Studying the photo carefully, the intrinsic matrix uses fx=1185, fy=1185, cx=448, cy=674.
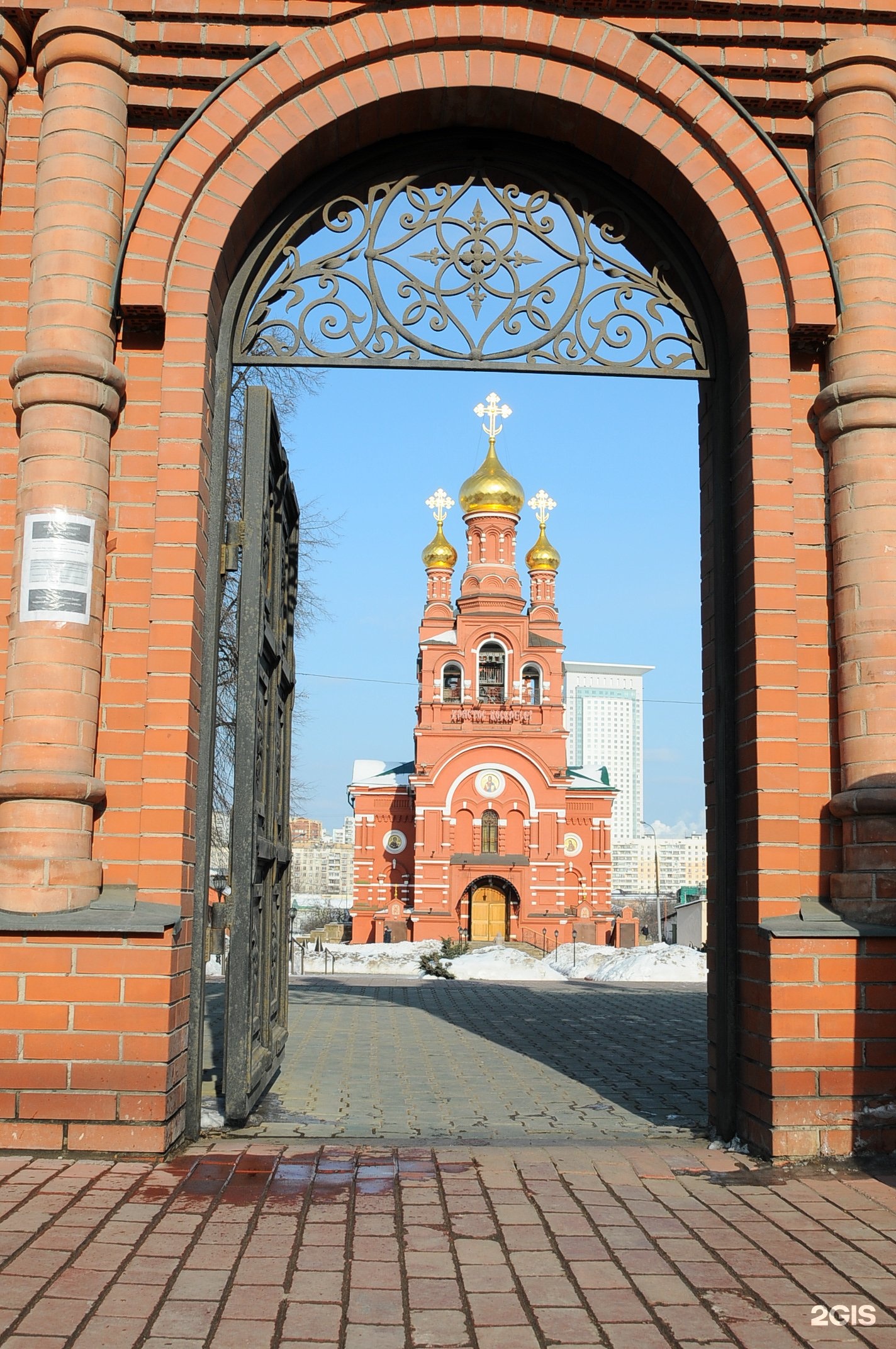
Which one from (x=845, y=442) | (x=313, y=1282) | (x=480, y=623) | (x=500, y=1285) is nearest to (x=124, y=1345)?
(x=313, y=1282)

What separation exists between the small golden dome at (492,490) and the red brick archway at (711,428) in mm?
41130

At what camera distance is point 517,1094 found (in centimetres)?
652

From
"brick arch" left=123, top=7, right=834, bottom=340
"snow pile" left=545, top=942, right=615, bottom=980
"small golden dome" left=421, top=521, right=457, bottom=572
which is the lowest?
"snow pile" left=545, top=942, right=615, bottom=980

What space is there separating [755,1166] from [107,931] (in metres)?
2.64

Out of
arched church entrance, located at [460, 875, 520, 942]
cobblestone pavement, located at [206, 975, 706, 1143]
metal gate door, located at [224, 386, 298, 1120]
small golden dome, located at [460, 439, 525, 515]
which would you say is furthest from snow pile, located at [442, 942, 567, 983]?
small golden dome, located at [460, 439, 525, 515]

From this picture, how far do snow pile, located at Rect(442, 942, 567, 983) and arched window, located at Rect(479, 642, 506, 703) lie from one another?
18.7 meters

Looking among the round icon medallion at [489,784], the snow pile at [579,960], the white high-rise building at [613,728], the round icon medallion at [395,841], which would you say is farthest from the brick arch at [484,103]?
the white high-rise building at [613,728]

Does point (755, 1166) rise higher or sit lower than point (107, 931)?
lower

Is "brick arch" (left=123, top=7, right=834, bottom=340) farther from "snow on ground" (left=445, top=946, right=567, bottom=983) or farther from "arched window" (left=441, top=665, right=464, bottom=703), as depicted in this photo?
"arched window" (left=441, top=665, right=464, bottom=703)

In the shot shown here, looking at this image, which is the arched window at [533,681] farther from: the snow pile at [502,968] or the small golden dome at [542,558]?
the snow pile at [502,968]

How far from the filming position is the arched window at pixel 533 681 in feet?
146

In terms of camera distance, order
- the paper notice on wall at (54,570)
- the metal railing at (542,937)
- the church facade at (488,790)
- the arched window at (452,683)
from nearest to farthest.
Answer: the paper notice on wall at (54,570) → the metal railing at (542,937) → the church facade at (488,790) → the arched window at (452,683)

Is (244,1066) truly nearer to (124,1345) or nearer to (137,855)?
(137,855)

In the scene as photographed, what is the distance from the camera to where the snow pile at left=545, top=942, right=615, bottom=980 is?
25953 mm
